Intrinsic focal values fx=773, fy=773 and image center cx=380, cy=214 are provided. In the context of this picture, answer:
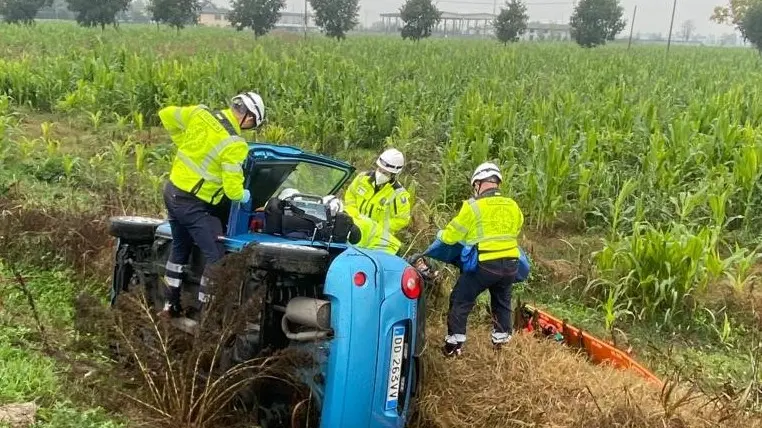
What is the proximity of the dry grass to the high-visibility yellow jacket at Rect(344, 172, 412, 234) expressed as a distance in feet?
4.24

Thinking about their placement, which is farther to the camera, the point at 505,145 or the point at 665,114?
the point at 665,114

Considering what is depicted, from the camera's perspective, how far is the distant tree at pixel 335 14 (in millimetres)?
38812

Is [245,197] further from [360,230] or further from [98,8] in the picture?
[98,8]

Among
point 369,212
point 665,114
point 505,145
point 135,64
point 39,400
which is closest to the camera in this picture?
point 39,400

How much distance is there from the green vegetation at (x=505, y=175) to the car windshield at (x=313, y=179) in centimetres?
146

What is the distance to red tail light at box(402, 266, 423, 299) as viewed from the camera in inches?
152

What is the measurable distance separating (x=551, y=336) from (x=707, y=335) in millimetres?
1806

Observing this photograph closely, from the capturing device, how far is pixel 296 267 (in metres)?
3.89

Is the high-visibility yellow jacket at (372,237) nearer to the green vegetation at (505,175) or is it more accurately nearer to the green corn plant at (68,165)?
the green vegetation at (505,175)

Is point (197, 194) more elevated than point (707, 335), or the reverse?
point (197, 194)

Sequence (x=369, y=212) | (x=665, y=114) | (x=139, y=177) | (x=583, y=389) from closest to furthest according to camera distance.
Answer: (x=583, y=389), (x=369, y=212), (x=139, y=177), (x=665, y=114)

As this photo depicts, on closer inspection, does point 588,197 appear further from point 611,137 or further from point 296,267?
point 296,267

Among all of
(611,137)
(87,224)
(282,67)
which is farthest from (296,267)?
(282,67)

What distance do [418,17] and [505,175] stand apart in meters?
32.0
